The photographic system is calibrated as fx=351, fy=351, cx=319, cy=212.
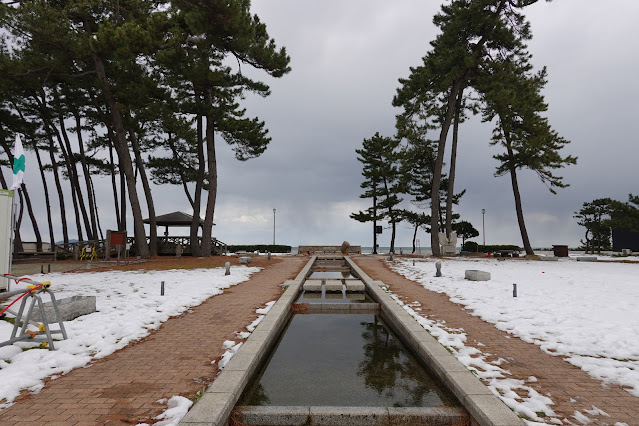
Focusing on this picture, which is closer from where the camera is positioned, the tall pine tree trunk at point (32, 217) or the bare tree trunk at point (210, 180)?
the bare tree trunk at point (210, 180)

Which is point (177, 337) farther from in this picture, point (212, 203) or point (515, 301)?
point (212, 203)

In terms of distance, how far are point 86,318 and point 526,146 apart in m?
27.0

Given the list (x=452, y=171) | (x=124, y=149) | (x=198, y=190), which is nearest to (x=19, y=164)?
(x=124, y=149)

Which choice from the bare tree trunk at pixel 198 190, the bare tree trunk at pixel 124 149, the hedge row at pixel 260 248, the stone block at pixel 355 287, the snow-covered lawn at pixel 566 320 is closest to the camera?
the snow-covered lawn at pixel 566 320

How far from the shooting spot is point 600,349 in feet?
17.3

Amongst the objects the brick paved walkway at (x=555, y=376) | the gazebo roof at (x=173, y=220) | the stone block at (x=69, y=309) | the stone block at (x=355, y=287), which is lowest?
the brick paved walkway at (x=555, y=376)

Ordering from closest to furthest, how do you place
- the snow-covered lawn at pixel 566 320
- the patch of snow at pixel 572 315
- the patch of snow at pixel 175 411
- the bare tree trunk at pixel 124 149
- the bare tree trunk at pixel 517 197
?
the patch of snow at pixel 175 411, the snow-covered lawn at pixel 566 320, the patch of snow at pixel 572 315, the bare tree trunk at pixel 124 149, the bare tree trunk at pixel 517 197

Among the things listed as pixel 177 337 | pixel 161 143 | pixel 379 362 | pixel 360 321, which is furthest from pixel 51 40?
pixel 379 362

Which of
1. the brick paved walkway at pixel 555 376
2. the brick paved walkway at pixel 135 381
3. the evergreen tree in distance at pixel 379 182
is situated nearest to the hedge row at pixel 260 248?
the evergreen tree in distance at pixel 379 182

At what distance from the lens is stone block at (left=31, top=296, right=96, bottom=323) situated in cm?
623

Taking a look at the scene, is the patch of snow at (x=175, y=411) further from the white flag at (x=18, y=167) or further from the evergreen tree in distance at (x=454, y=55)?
the evergreen tree in distance at (x=454, y=55)

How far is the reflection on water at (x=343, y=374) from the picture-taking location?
4267 millimetres

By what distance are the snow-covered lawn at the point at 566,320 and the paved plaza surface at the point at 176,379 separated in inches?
10.8

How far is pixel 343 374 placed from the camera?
5043 mm
